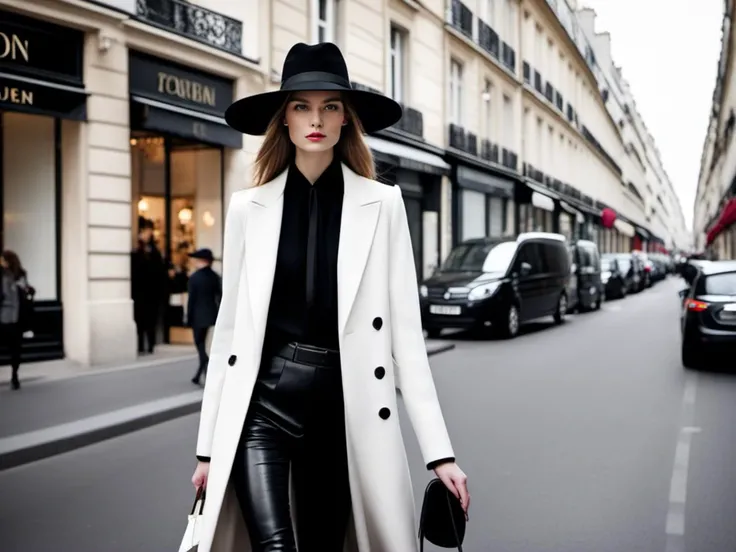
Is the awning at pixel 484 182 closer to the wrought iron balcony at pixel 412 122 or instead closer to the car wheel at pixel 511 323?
the wrought iron balcony at pixel 412 122

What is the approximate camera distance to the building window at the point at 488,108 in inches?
1134

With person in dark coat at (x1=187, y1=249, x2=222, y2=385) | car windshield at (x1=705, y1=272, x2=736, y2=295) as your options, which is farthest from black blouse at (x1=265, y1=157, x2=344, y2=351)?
car windshield at (x1=705, y1=272, x2=736, y2=295)

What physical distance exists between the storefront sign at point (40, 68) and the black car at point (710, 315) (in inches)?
335

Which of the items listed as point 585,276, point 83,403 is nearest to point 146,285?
point 83,403

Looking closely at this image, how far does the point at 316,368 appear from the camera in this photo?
2.30 metres

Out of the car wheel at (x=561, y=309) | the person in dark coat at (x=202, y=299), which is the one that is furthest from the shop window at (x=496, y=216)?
the person in dark coat at (x=202, y=299)

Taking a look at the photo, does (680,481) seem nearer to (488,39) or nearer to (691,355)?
(691,355)

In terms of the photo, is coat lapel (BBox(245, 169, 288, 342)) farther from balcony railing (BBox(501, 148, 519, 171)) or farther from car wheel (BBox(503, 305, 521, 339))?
balcony railing (BBox(501, 148, 519, 171))

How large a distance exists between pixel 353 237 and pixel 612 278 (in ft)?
94.3

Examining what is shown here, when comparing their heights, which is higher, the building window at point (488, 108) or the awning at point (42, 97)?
the building window at point (488, 108)

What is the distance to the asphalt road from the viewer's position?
4.58 metres

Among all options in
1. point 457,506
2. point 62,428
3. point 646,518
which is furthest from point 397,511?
point 62,428

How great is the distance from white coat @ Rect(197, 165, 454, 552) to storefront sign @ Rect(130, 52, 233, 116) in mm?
10685

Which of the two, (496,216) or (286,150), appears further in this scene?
(496,216)
